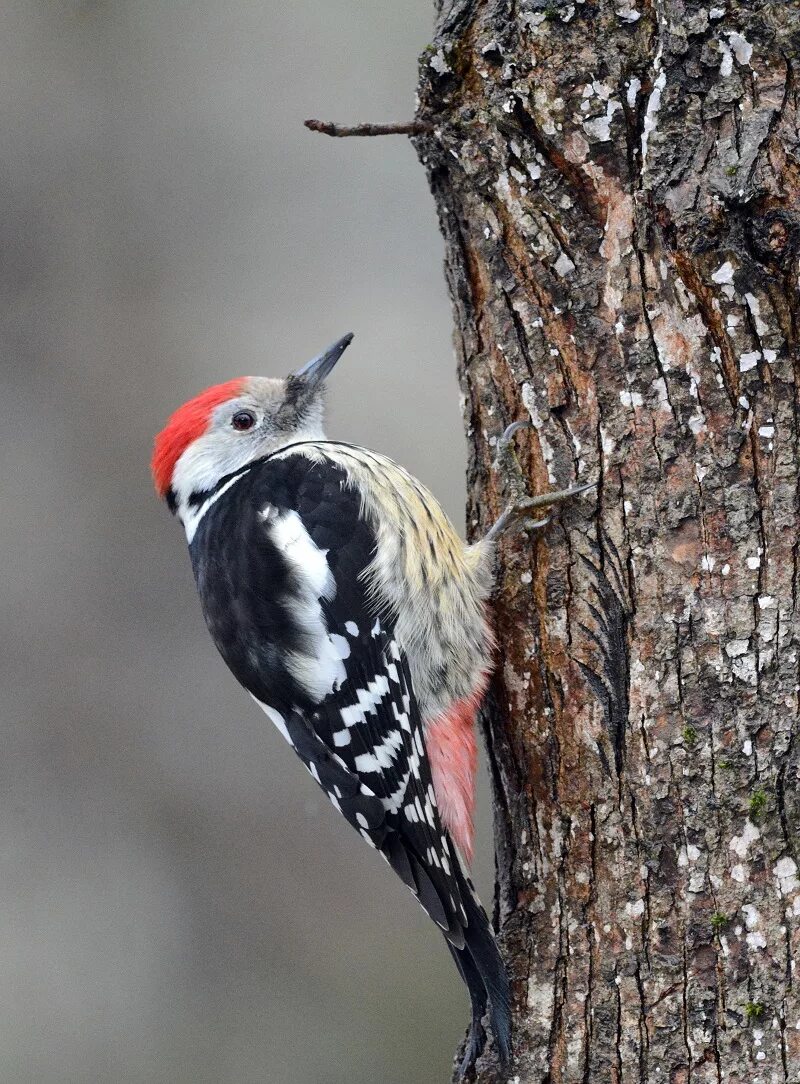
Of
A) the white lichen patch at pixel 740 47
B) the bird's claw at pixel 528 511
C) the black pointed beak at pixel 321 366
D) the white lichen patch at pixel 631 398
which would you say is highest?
the white lichen patch at pixel 740 47

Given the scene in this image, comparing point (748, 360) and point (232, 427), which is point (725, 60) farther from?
point (232, 427)

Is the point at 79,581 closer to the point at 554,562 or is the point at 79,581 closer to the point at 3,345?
the point at 3,345

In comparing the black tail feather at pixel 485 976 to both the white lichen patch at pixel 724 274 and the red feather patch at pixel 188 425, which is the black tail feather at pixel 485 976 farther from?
the red feather patch at pixel 188 425

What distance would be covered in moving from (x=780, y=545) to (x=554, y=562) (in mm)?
499

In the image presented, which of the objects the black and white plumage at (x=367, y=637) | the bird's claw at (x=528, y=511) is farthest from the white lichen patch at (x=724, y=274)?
the black and white plumage at (x=367, y=637)

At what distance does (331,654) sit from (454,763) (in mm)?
391

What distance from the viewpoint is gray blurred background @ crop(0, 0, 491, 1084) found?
206 inches

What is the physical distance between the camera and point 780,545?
1983mm

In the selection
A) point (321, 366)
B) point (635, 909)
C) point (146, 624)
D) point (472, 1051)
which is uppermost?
point (321, 366)

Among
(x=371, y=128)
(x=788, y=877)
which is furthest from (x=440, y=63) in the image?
(x=788, y=877)

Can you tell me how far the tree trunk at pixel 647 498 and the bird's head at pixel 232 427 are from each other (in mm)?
1004

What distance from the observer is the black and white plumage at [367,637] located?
2.51 metres

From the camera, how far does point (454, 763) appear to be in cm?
A: 262

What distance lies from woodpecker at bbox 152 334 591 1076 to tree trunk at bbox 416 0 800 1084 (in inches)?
8.9
